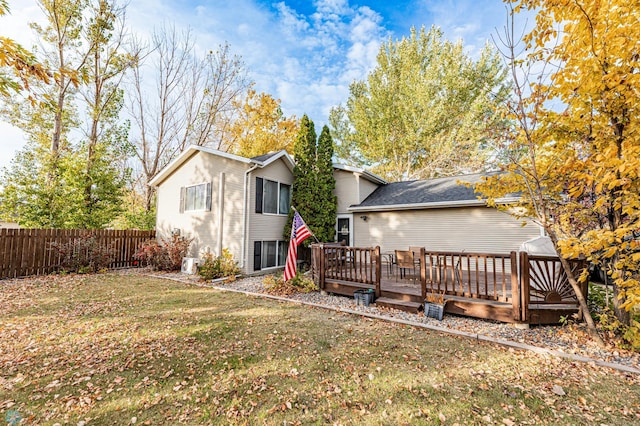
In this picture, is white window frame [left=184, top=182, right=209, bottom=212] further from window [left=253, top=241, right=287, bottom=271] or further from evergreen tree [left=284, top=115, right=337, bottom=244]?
evergreen tree [left=284, top=115, right=337, bottom=244]

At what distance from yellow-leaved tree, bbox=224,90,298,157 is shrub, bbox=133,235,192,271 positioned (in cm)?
1053

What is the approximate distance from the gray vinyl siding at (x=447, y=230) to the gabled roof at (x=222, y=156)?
464cm

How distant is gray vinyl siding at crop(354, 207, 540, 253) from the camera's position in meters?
9.40

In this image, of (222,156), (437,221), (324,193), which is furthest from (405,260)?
(222,156)

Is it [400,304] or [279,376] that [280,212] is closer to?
[400,304]

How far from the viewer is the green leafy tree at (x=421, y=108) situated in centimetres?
1908

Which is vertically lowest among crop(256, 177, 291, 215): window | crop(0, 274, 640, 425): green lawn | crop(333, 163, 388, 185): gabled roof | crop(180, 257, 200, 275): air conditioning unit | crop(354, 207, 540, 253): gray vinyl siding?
crop(0, 274, 640, 425): green lawn

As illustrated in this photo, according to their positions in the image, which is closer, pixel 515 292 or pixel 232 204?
pixel 515 292

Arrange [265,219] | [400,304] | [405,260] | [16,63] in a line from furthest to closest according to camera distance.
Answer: [265,219]
[405,260]
[400,304]
[16,63]

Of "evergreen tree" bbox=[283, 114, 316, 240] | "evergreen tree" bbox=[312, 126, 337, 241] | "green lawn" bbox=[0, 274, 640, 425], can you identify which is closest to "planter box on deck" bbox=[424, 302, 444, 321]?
"green lawn" bbox=[0, 274, 640, 425]

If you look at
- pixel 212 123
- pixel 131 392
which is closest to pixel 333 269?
pixel 131 392

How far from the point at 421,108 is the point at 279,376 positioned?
2138cm

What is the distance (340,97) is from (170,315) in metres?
22.6

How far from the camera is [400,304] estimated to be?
6.05 meters
